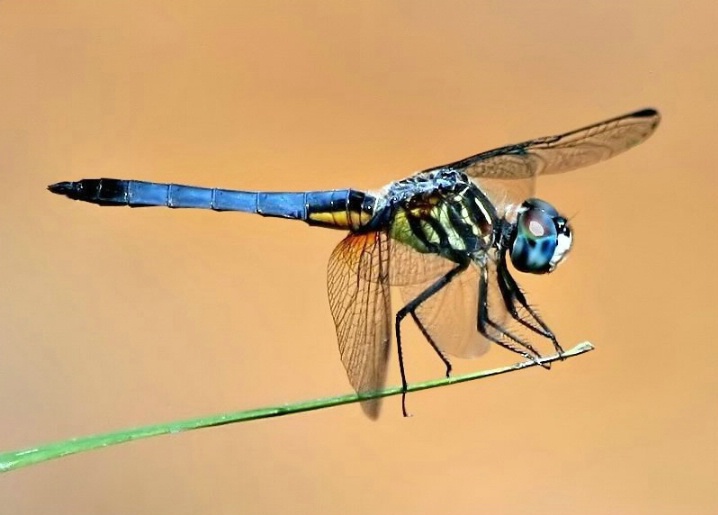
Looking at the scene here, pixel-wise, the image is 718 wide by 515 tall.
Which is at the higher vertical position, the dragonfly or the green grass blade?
the dragonfly

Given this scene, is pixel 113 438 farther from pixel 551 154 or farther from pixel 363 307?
pixel 551 154

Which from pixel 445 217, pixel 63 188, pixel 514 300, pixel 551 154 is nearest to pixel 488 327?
pixel 514 300

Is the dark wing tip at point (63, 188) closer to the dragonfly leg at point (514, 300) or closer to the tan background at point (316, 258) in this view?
the dragonfly leg at point (514, 300)

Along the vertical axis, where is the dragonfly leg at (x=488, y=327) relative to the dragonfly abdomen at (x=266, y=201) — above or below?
below

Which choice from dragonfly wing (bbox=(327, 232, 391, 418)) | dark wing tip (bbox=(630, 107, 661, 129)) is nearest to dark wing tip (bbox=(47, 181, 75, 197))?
dragonfly wing (bbox=(327, 232, 391, 418))

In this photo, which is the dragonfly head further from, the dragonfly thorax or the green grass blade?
the green grass blade

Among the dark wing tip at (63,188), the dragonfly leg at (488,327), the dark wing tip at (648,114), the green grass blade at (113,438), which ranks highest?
the dark wing tip at (648,114)

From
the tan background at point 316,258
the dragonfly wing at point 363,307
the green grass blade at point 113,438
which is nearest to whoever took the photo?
the green grass blade at point 113,438

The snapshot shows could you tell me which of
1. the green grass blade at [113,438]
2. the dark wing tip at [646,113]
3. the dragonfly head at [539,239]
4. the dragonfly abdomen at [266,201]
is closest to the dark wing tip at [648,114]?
the dark wing tip at [646,113]
